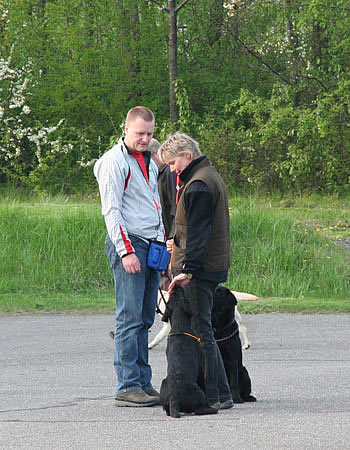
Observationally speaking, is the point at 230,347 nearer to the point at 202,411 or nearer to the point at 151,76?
the point at 202,411

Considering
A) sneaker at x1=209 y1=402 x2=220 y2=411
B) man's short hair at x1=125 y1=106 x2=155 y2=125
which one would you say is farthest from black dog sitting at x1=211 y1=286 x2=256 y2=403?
man's short hair at x1=125 y1=106 x2=155 y2=125

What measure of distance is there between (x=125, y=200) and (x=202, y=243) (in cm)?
67

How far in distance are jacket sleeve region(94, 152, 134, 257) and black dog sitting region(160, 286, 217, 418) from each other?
467mm

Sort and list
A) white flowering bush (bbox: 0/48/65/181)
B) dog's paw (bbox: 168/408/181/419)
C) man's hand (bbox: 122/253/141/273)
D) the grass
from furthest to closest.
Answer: white flowering bush (bbox: 0/48/65/181) < the grass < man's hand (bbox: 122/253/141/273) < dog's paw (bbox: 168/408/181/419)

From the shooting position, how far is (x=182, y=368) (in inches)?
209

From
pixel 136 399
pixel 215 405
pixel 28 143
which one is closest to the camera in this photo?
pixel 215 405

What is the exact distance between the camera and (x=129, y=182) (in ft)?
18.5

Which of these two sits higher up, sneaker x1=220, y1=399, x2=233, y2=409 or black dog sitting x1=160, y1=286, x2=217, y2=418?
black dog sitting x1=160, y1=286, x2=217, y2=418

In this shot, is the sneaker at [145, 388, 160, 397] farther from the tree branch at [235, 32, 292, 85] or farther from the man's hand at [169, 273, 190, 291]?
the tree branch at [235, 32, 292, 85]

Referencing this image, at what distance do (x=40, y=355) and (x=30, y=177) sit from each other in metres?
16.4

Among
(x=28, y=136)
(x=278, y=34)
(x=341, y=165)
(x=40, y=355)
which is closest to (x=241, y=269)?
(x=40, y=355)

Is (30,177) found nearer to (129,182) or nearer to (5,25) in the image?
(5,25)

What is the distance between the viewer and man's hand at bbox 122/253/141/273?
5488mm

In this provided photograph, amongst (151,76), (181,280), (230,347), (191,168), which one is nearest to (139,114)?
(191,168)
